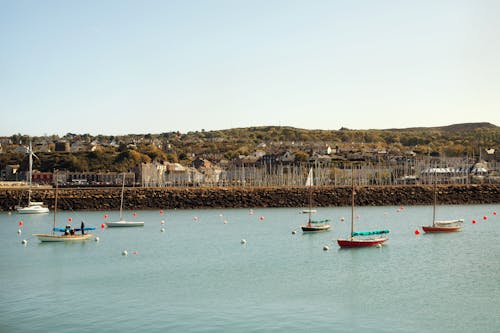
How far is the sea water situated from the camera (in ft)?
76.8

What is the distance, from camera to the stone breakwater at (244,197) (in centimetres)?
8256

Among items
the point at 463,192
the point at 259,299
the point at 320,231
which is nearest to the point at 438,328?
the point at 259,299

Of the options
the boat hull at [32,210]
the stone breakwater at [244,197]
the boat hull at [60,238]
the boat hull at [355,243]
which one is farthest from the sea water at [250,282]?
the stone breakwater at [244,197]

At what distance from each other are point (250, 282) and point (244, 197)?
178 ft

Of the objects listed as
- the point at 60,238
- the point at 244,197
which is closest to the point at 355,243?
the point at 60,238

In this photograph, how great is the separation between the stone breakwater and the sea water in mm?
29155

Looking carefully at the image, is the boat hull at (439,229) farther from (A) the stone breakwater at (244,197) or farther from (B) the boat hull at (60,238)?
(A) the stone breakwater at (244,197)

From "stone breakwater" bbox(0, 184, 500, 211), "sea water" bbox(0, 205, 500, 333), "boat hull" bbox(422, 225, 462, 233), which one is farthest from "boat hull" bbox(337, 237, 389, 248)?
"stone breakwater" bbox(0, 184, 500, 211)

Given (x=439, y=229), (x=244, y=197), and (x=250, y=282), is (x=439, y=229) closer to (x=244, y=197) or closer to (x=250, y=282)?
(x=250, y=282)

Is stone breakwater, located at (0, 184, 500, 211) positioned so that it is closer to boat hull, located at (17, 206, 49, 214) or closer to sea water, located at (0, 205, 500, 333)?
boat hull, located at (17, 206, 49, 214)

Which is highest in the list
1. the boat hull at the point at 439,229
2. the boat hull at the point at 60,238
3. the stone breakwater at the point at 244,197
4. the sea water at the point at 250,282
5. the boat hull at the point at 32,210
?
the stone breakwater at the point at 244,197

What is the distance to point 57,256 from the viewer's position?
1593 inches

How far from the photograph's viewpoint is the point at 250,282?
100 ft

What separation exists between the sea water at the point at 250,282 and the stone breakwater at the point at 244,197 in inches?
1148
